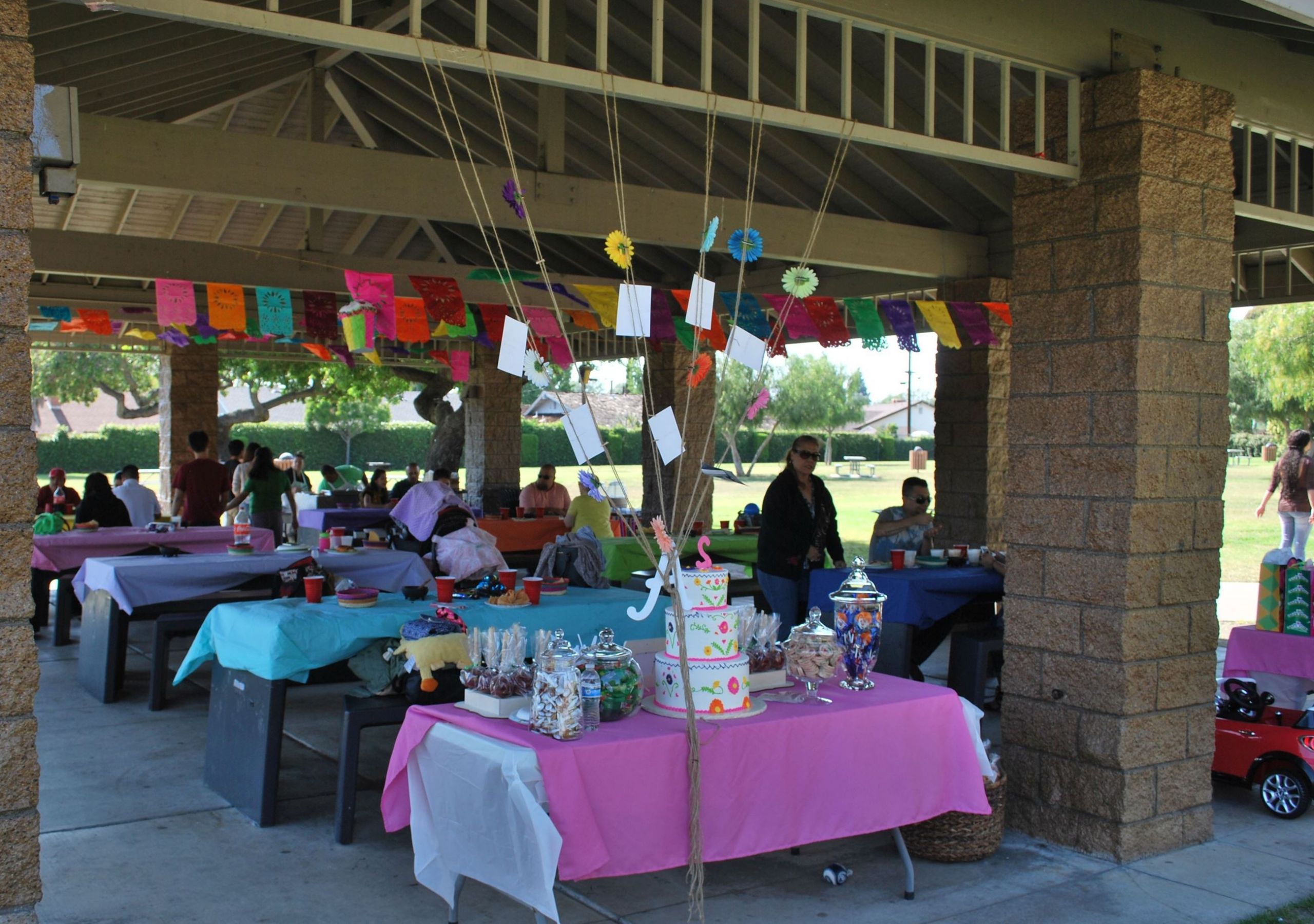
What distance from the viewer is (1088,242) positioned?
4.90 m

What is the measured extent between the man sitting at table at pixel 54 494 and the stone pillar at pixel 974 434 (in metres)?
8.02

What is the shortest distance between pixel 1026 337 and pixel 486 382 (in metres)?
13.2

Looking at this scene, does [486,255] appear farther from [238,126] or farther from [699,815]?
[699,815]

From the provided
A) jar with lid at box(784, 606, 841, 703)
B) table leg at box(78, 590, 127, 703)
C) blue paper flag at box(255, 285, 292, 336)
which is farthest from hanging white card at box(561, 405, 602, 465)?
blue paper flag at box(255, 285, 292, 336)

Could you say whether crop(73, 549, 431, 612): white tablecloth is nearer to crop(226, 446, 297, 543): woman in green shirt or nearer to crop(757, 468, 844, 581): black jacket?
crop(757, 468, 844, 581): black jacket

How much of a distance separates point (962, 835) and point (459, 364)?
11.2 meters

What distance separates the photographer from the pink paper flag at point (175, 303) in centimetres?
832

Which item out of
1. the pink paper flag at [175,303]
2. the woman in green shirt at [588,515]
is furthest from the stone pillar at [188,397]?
the pink paper flag at [175,303]

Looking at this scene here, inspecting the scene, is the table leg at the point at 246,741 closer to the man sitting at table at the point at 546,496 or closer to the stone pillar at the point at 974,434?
the man sitting at table at the point at 546,496

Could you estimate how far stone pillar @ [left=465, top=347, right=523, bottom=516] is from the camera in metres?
17.4

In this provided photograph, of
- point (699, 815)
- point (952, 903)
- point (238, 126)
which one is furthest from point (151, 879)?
point (238, 126)

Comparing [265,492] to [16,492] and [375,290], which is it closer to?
[375,290]

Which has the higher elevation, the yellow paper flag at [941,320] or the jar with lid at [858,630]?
the yellow paper flag at [941,320]

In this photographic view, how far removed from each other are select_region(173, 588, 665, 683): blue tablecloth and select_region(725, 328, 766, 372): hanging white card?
2112 millimetres
